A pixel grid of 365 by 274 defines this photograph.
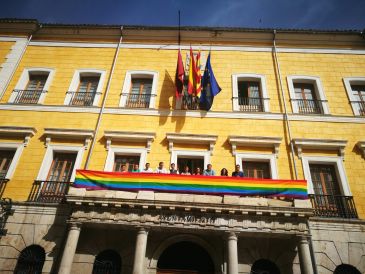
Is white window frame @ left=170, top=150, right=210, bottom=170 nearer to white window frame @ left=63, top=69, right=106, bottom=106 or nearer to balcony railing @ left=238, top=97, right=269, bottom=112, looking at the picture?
balcony railing @ left=238, top=97, right=269, bottom=112

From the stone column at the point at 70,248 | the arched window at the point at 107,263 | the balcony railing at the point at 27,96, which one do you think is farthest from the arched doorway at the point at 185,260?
the balcony railing at the point at 27,96

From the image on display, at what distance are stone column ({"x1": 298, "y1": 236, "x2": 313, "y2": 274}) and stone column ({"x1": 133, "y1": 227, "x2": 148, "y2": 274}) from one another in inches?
186

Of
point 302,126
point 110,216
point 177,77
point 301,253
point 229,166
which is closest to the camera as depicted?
point 301,253

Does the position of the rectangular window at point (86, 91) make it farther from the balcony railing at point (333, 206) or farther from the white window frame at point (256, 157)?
the balcony railing at point (333, 206)

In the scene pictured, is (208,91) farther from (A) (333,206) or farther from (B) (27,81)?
(B) (27,81)

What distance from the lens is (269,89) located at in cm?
1330

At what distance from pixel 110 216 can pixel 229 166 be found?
16.2ft

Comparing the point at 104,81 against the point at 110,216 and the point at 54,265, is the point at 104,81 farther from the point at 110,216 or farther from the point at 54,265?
the point at 54,265

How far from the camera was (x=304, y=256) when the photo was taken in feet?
27.4

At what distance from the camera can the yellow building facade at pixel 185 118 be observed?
967 centimetres

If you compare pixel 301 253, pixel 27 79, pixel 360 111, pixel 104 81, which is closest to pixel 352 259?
pixel 301 253

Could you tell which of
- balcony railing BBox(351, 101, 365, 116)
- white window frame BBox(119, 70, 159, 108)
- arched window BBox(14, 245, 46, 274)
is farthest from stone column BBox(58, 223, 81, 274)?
balcony railing BBox(351, 101, 365, 116)

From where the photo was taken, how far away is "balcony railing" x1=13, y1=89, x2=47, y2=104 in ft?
43.6

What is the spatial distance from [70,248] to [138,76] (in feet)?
28.4
